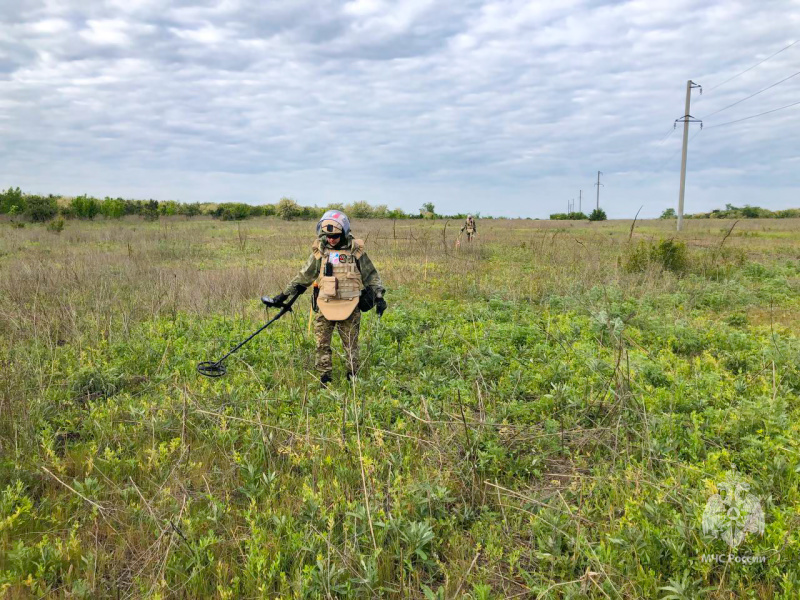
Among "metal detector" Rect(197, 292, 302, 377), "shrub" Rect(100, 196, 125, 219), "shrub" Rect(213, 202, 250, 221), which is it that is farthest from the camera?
"shrub" Rect(213, 202, 250, 221)

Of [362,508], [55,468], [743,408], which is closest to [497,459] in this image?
[362,508]

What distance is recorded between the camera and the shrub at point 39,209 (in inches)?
1147

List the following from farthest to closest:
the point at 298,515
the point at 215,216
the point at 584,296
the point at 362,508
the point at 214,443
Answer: the point at 215,216, the point at 584,296, the point at 214,443, the point at 298,515, the point at 362,508

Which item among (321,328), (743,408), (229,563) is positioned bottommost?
(229,563)

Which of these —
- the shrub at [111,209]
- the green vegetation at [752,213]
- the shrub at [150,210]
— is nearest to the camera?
the shrub at [111,209]

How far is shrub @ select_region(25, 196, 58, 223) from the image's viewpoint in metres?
29.1

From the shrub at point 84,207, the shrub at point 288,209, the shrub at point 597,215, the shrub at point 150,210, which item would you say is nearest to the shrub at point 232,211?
the shrub at point 288,209

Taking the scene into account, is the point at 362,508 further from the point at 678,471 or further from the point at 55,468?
the point at 55,468

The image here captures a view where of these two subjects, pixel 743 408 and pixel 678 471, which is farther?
pixel 743 408

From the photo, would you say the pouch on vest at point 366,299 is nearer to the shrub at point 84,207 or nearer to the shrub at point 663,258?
the shrub at point 663,258

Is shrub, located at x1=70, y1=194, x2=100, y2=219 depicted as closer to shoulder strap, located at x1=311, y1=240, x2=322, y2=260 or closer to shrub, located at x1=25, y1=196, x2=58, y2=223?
shrub, located at x1=25, y1=196, x2=58, y2=223

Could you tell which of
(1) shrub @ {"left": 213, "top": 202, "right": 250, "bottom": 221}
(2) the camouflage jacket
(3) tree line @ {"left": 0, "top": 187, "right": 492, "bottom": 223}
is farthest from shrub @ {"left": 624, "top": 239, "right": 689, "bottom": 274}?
(1) shrub @ {"left": 213, "top": 202, "right": 250, "bottom": 221}

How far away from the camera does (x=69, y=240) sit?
19.2m

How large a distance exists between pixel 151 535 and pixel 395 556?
1485mm
